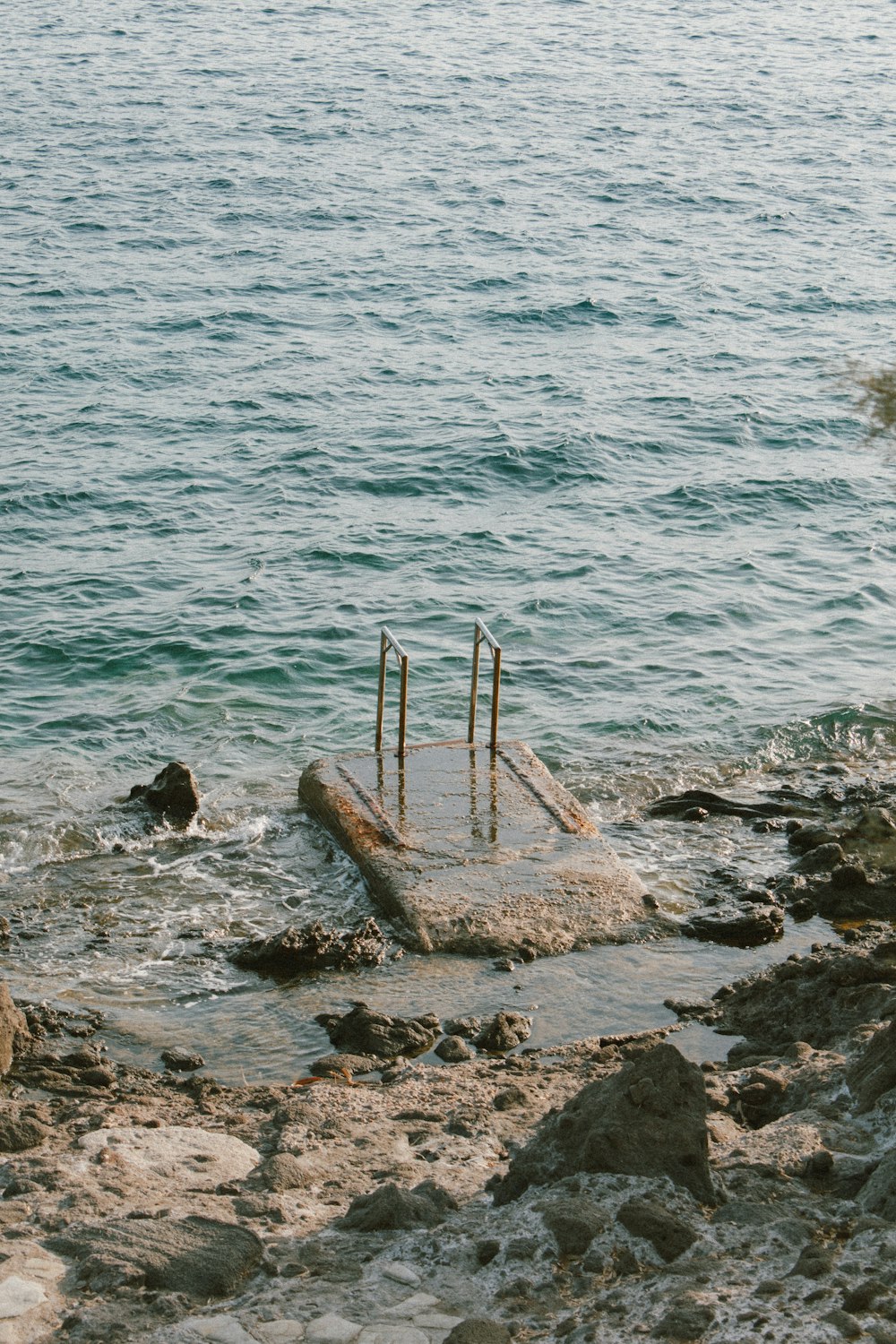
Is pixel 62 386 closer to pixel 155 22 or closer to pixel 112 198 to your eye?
pixel 112 198

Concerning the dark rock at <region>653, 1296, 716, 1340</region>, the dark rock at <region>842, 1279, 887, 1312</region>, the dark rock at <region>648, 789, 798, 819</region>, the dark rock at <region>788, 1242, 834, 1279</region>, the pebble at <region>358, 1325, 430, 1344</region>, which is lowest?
the dark rock at <region>648, 789, 798, 819</region>

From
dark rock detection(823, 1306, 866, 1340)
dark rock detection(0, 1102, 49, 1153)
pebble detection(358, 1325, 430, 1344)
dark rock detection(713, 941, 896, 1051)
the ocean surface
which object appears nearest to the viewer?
dark rock detection(823, 1306, 866, 1340)

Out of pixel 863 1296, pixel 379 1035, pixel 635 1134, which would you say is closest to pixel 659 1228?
pixel 635 1134

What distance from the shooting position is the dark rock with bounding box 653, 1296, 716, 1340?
209 inches

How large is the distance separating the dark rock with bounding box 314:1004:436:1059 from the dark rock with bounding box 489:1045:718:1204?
227 centimetres

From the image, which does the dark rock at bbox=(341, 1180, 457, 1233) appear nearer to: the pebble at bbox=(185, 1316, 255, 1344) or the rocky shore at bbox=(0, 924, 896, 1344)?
the rocky shore at bbox=(0, 924, 896, 1344)

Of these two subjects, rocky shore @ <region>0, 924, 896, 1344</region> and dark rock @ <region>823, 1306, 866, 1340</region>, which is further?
rocky shore @ <region>0, 924, 896, 1344</region>

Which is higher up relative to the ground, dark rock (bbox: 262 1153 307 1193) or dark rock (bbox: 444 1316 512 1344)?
dark rock (bbox: 444 1316 512 1344)

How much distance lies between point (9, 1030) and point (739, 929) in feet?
16.2

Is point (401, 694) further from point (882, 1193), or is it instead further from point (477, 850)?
point (882, 1193)

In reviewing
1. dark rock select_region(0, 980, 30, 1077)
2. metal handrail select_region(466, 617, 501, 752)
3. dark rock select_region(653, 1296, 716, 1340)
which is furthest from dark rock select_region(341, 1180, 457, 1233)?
metal handrail select_region(466, 617, 501, 752)

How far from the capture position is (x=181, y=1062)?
8.81 metres

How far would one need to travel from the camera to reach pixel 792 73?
48500 millimetres

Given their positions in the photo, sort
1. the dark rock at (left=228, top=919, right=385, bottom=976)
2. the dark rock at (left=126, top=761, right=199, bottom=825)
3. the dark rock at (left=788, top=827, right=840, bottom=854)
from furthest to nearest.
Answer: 1. the dark rock at (left=126, top=761, right=199, bottom=825)
2. the dark rock at (left=788, top=827, right=840, bottom=854)
3. the dark rock at (left=228, top=919, right=385, bottom=976)
